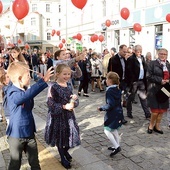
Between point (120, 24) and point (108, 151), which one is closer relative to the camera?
point (108, 151)

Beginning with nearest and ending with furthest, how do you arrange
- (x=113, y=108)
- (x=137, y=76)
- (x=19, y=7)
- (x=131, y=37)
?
(x=113, y=108), (x=137, y=76), (x=19, y=7), (x=131, y=37)

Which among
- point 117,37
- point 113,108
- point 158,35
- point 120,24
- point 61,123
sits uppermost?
point 120,24

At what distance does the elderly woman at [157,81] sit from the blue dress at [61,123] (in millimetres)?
2274

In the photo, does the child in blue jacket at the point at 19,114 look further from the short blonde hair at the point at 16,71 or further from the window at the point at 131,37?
the window at the point at 131,37

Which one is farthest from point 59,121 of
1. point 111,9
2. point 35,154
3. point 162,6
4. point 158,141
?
point 111,9

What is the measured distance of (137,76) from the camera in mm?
6551

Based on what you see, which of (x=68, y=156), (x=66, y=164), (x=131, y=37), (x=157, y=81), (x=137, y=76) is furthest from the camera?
(x=131, y=37)

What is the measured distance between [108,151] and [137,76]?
261 centimetres

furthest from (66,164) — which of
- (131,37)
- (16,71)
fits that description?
(131,37)

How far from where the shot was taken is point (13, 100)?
9.59ft

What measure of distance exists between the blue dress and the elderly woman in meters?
2.27

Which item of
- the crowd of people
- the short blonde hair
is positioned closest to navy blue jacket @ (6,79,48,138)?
the crowd of people

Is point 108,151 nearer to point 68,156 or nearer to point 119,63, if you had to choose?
point 68,156

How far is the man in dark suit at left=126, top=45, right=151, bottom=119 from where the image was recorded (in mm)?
6508
